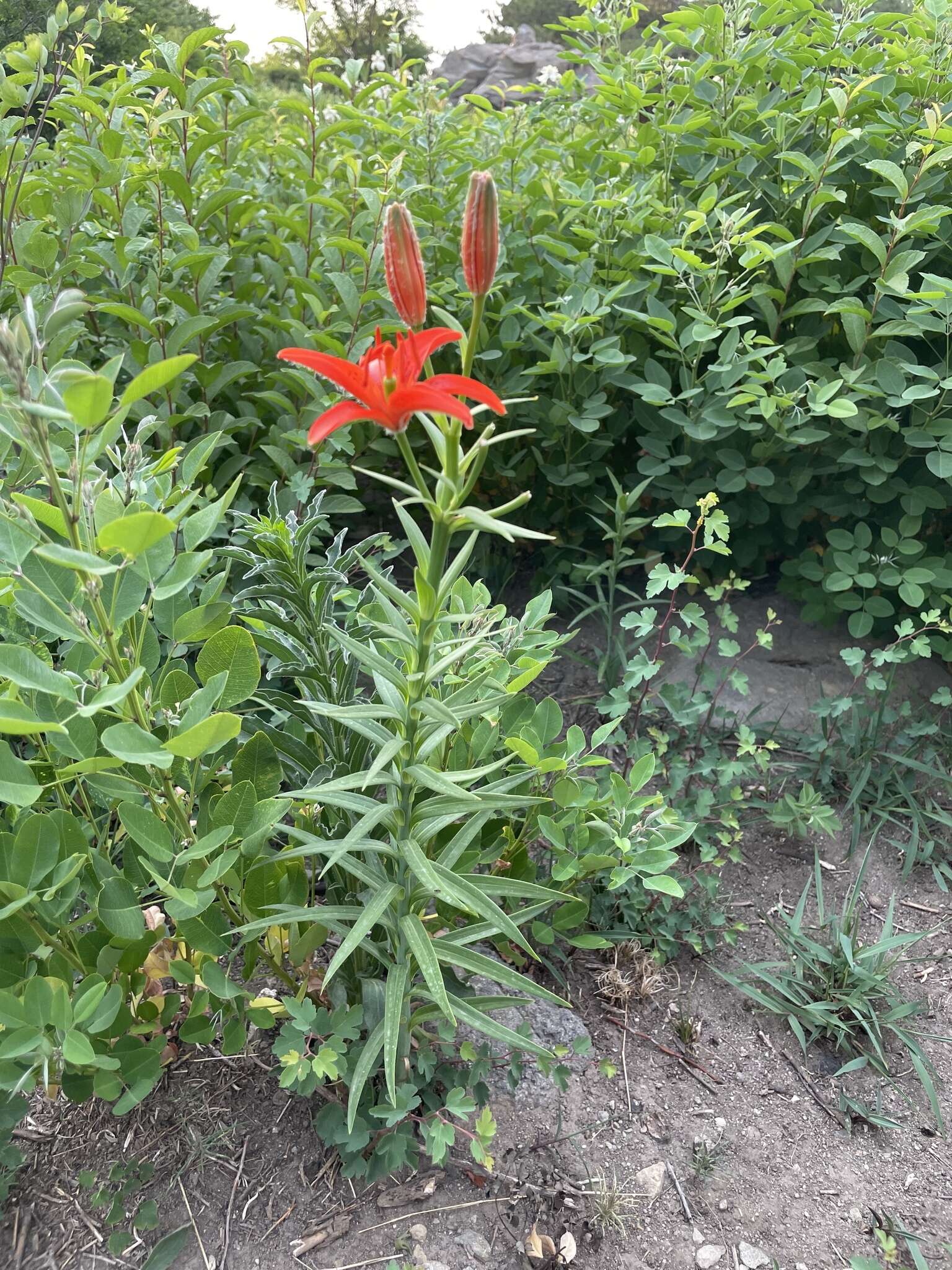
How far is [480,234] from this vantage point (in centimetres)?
94

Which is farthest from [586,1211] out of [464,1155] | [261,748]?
[261,748]

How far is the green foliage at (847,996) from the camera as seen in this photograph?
174cm

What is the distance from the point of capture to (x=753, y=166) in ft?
7.84

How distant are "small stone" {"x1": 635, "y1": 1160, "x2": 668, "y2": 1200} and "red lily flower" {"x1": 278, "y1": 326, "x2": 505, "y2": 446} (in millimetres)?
1336

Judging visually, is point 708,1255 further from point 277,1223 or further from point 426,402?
point 426,402

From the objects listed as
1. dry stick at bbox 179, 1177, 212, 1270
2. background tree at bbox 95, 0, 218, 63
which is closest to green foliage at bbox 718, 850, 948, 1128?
dry stick at bbox 179, 1177, 212, 1270

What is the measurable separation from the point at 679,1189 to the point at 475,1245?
375 mm

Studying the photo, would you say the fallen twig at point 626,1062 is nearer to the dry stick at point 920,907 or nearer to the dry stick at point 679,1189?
the dry stick at point 679,1189

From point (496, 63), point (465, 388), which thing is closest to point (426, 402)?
point (465, 388)

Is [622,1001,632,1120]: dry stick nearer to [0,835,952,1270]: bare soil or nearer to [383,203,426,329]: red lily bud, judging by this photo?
[0,835,952,1270]: bare soil

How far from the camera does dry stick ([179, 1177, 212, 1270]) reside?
4.38 feet

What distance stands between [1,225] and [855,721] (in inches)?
93.4

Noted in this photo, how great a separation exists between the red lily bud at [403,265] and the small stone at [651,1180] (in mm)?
1435

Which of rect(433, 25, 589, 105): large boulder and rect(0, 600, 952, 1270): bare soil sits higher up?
rect(433, 25, 589, 105): large boulder
